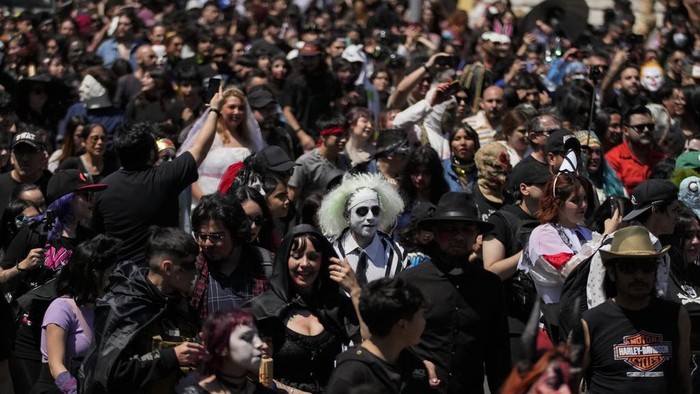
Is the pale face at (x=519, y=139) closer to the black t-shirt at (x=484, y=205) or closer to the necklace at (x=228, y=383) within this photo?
the black t-shirt at (x=484, y=205)

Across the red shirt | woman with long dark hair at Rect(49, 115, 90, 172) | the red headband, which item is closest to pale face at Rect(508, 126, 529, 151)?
the red shirt

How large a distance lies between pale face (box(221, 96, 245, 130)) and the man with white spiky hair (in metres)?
2.39


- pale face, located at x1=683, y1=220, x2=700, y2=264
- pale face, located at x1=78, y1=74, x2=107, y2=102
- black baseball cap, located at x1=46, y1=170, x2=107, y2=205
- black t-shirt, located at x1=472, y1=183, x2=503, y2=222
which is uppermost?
black baseball cap, located at x1=46, y1=170, x2=107, y2=205

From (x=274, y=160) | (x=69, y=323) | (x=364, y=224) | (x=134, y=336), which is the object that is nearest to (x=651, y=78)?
(x=274, y=160)

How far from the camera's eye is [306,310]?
6.84 metres

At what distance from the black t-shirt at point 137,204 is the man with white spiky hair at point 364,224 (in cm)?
99

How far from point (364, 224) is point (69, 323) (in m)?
1.83

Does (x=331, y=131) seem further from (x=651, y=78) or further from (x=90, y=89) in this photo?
(x=651, y=78)

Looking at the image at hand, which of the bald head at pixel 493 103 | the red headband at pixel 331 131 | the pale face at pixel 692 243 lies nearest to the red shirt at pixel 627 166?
the bald head at pixel 493 103

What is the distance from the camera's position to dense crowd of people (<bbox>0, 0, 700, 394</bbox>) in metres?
6.27

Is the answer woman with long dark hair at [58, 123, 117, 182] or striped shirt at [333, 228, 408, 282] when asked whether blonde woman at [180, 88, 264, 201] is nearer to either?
woman with long dark hair at [58, 123, 117, 182]

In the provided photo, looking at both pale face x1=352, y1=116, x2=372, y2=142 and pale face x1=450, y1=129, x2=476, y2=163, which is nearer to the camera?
pale face x1=450, y1=129, x2=476, y2=163

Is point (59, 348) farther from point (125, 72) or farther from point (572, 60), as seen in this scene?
point (572, 60)

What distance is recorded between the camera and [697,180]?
942 centimetres
